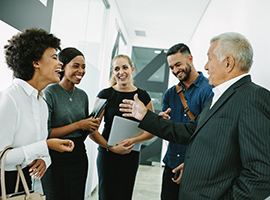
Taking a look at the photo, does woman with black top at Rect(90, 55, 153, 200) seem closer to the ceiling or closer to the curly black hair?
the curly black hair

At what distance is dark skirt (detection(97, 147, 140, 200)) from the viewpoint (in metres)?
2.14

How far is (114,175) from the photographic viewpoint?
2139mm

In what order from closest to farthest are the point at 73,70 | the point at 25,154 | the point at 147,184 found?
the point at 25,154
the point at 73,70
the point at 147,184

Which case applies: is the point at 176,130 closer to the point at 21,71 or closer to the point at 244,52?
the point at 244,52

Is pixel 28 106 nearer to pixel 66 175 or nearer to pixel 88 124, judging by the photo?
pixel 88 124

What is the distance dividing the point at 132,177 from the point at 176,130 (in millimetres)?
854

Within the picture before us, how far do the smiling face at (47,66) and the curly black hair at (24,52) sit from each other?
28 millimetres

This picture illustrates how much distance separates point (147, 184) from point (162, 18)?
→ 12.4 feet

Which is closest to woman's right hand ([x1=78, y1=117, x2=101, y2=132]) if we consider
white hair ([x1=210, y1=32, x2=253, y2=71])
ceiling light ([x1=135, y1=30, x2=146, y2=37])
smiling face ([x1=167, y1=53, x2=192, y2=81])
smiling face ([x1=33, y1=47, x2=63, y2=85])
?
smiling face ([x1=33, y1=47, x2=63, y2=85])

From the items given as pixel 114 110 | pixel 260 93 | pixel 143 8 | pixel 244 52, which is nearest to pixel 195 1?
pixel 143 8

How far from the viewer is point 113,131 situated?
199 centimetres

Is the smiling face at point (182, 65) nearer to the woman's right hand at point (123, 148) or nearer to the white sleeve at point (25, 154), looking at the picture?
the woman's right hand at point (123, 148)

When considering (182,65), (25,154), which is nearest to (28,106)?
(25,154)

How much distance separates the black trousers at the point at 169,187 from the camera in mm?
2006
